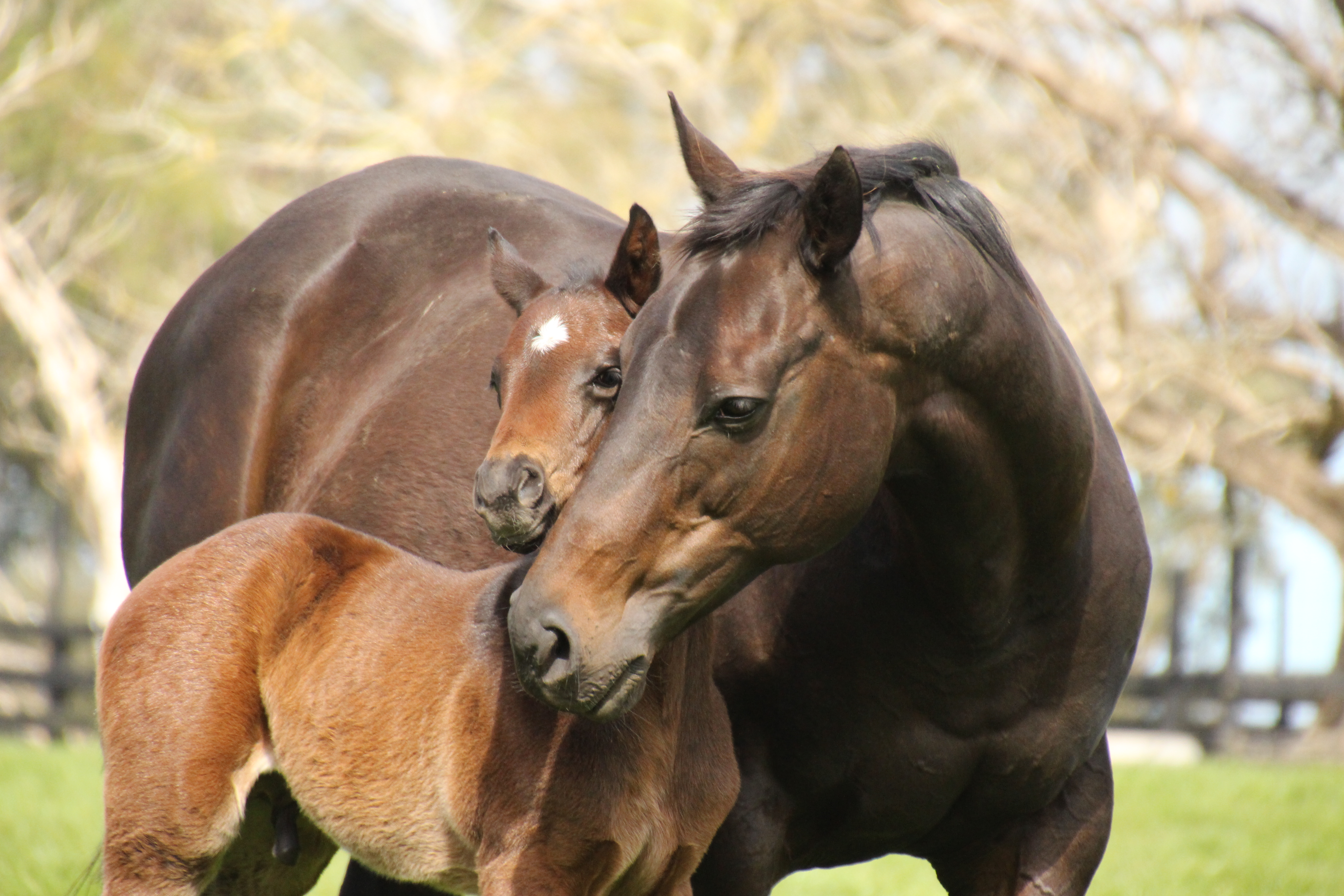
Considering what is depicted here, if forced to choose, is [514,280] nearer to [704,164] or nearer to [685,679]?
[704,164]

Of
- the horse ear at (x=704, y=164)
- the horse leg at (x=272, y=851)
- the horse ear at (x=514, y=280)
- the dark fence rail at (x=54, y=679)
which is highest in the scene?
the horse ear at (x=704, y=164)

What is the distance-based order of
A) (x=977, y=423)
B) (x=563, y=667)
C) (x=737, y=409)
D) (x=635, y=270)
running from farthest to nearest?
(x=635, y=270) → (x=977, y=423) → (x=737, y=409) → (x=563, y=667)

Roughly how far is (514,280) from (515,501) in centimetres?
86

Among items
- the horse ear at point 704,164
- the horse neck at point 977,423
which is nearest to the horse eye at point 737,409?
the horse neck at point 977,423

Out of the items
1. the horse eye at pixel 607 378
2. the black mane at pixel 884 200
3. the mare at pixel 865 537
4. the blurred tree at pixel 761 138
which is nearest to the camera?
the mare at pixel 865 537

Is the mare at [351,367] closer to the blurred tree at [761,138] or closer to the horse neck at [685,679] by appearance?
the horse neck at [685,679]

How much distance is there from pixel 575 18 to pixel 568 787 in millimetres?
12151

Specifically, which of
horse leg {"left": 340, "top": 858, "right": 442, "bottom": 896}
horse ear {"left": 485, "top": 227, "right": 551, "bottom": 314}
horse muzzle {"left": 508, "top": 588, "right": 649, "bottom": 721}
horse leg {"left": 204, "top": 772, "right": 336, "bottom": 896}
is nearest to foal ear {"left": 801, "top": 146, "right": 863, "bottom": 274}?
horse muzzle {"left": 508, "top": 588, "right": 649, "bottom": 721}

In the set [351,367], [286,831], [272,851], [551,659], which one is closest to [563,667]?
[551,659]

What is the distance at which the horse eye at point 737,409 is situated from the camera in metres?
2.20

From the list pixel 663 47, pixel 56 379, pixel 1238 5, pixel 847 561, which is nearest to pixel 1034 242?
pixel 1238 5

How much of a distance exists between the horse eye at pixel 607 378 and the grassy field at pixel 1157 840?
129 inches

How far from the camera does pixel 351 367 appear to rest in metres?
3.89

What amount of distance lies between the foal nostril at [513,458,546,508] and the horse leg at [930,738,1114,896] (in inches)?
56.6
